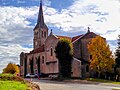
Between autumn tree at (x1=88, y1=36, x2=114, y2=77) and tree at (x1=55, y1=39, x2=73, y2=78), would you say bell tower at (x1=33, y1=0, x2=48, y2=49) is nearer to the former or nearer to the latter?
tree at (x1=55, y1=39, x2=73, y2=78)

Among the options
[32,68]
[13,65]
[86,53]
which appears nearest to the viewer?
[86,53]

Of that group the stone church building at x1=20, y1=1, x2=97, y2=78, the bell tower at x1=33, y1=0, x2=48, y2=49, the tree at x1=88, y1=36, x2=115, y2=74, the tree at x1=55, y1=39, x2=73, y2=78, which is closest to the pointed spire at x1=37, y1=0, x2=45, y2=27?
the bell tower at x1=33, y1=0, x2=48, y2=49

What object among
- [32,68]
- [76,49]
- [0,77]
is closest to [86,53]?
[76,49]

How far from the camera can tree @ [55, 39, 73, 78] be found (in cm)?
6934

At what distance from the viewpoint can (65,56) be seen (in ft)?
230

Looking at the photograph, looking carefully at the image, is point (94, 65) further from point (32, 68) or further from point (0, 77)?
point (0, 77)

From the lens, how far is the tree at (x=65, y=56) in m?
69.3

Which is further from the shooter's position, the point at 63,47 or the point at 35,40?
the point at 35,40

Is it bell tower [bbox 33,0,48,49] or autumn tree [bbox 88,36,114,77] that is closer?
autumn tree [bbox 88,36,114,77]

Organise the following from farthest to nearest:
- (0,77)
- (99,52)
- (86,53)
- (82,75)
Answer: (86,53), (82,75), (99,52), (0,77)

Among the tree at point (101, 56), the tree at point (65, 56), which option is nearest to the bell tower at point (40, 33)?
the tree at point (65, 56)

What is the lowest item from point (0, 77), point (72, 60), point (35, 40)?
point (0, 77)

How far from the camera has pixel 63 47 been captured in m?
69.3

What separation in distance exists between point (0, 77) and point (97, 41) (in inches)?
1751
